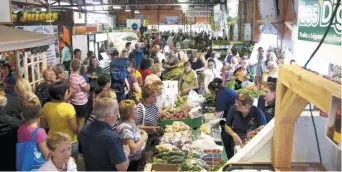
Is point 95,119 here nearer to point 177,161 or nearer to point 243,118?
point 177,161

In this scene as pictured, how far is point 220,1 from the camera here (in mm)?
27047

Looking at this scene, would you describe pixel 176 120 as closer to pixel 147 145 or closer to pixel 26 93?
pixel 147 145

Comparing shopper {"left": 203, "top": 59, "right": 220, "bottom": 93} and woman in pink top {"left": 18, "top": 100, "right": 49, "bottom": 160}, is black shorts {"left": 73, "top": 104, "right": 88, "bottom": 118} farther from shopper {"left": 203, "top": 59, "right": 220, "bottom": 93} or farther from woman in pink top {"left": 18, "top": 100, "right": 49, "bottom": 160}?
shopper {"left": 203, "top": 59, "right": 220, "bottom": 93}

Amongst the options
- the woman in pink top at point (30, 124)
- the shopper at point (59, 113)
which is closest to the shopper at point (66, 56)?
the shopper at point (59, 113)

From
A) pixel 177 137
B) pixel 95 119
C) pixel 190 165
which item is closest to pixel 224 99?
pixel 177 137

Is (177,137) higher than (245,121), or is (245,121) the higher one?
(245,121)

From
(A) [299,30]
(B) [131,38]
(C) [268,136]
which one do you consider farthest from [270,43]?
(C) [268,136]

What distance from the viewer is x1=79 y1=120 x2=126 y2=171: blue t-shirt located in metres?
3.35

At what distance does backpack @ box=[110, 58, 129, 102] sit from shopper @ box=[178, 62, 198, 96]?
1.42 m

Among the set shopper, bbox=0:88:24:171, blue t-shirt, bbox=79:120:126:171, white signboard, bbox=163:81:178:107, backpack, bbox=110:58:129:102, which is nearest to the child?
backpack, bbox=110:58:129:102

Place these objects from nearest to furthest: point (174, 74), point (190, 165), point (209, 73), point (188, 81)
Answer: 1. point (190, 165)
2. point (188, 81)
3. point (209, 73)
4. point (174, 74)

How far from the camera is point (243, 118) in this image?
4801 millimetres

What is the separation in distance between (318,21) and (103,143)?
1.97m

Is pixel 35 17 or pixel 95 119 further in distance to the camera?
pixel 35 17
